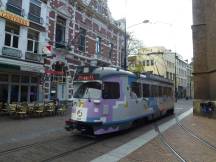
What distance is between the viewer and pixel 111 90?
12422 millimetres

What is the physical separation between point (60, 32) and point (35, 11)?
4.33 m

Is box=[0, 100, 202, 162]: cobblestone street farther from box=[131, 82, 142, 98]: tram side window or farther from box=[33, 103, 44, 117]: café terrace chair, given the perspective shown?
box=[33, 103, 44, 117]: café terrace chair

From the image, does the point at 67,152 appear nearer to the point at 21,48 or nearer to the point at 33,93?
the point at 21,48

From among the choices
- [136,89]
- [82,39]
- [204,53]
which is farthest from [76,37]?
[136,89]

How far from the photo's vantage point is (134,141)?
11656mm

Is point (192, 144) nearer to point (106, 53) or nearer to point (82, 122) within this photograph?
point (82, 122)

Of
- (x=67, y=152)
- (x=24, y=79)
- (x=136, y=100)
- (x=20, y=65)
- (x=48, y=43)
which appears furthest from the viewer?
(x=48, y=43)

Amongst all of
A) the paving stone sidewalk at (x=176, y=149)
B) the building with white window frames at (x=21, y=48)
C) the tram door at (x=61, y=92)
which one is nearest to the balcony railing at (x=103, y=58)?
the tram door at (x=61, y=92)

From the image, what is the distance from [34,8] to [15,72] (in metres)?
5.85

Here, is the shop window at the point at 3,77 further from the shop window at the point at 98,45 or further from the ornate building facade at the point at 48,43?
the shop window at the point at 98,45

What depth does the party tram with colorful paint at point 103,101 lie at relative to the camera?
11.6 metres

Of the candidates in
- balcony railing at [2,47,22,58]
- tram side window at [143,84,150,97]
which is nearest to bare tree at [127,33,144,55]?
balcony railing at [2,47,22,58]

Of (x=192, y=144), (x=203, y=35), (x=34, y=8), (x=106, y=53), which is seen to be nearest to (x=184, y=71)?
(x=106, y=53)

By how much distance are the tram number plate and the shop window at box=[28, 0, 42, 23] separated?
13.5 m
